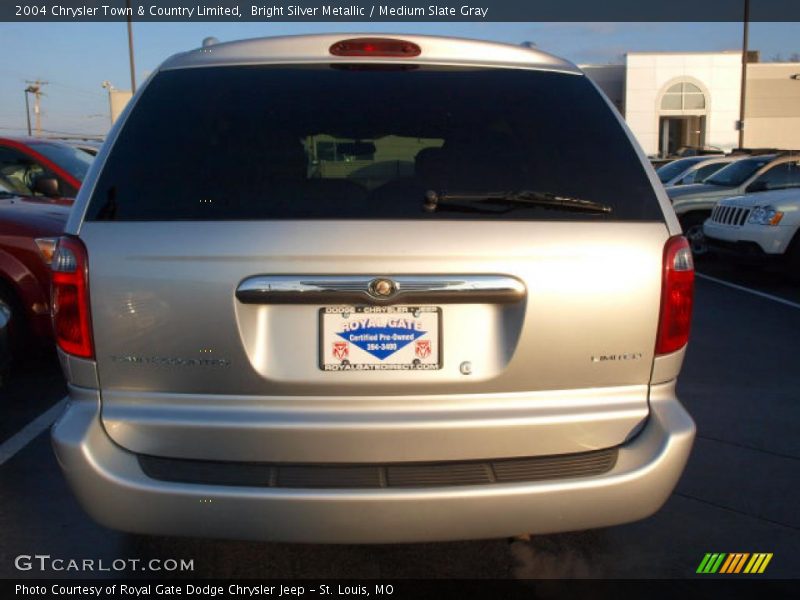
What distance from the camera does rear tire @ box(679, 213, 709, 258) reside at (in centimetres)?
1267

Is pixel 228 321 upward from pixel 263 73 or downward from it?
downward

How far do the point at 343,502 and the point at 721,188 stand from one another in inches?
468

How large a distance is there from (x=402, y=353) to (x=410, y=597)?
108 cm

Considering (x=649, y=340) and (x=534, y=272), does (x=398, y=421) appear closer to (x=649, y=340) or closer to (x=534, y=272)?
(x=534, y=272)

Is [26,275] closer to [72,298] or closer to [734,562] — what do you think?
[72,298]

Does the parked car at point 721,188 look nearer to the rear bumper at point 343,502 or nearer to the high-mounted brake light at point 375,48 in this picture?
the high-mounted brake light at point 375,48

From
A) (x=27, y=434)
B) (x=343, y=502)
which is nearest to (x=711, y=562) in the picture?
(x=343, y=502)

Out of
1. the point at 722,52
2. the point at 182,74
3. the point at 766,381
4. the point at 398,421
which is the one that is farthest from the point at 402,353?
the point at 722,52

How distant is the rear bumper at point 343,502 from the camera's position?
2.39m

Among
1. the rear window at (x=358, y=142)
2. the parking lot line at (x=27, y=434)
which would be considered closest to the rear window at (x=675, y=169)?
the parking lot line at (x=27, y=434)

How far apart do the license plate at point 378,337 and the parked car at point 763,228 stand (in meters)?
8.72

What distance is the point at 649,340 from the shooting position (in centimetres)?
253

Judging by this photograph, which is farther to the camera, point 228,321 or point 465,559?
point 465,559

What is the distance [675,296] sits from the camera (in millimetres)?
2566
